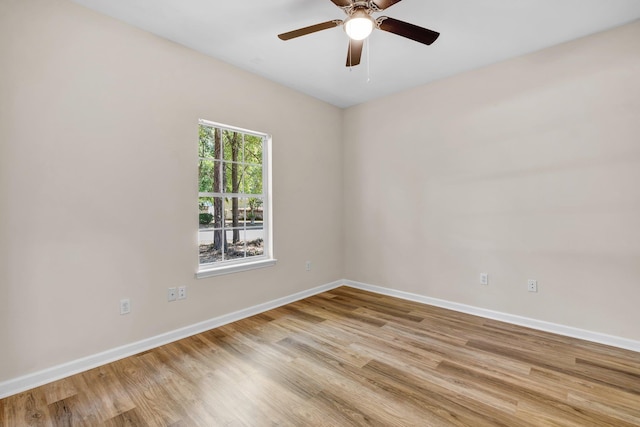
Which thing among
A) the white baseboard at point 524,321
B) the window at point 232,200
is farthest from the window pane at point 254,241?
the white baseboard at point 524,321

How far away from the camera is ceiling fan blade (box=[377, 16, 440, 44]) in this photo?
1.95 m

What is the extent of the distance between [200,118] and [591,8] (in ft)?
11.4

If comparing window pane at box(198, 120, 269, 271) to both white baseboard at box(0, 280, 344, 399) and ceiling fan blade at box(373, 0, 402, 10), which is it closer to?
white baseboard at box(0, 280, 344, 399)

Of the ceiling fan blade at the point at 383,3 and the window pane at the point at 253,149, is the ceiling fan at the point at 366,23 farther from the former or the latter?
the window pane at the point at 253,149

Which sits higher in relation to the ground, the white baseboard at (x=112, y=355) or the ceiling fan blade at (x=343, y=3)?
the ceiling fan blade at (x=343, y=3)

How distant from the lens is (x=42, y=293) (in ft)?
6.86

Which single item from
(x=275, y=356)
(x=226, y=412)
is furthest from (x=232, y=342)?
(x=226, y=412)

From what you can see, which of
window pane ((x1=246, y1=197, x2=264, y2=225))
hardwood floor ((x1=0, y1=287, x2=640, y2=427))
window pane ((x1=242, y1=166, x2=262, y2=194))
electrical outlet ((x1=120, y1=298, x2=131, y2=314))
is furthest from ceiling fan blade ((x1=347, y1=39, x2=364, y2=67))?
electrical outlet ((x1=120, y1=298, x2=131, y2=314))

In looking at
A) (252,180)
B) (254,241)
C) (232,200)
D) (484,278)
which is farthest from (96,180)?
(484,278)

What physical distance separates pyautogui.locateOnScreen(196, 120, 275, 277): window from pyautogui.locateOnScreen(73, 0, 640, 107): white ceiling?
0.84m

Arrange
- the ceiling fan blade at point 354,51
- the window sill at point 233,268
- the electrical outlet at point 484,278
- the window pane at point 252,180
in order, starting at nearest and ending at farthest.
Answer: the ceiling fan blade at point 354,51
the window sill at point 233,268
the electrical outlet at point 484,278
the window pane at point 252,180

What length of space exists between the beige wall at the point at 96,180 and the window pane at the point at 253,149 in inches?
9.5

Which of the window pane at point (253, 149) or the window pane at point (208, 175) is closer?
the window pane at point (208, 175)

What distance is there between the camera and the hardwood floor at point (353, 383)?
172cm
